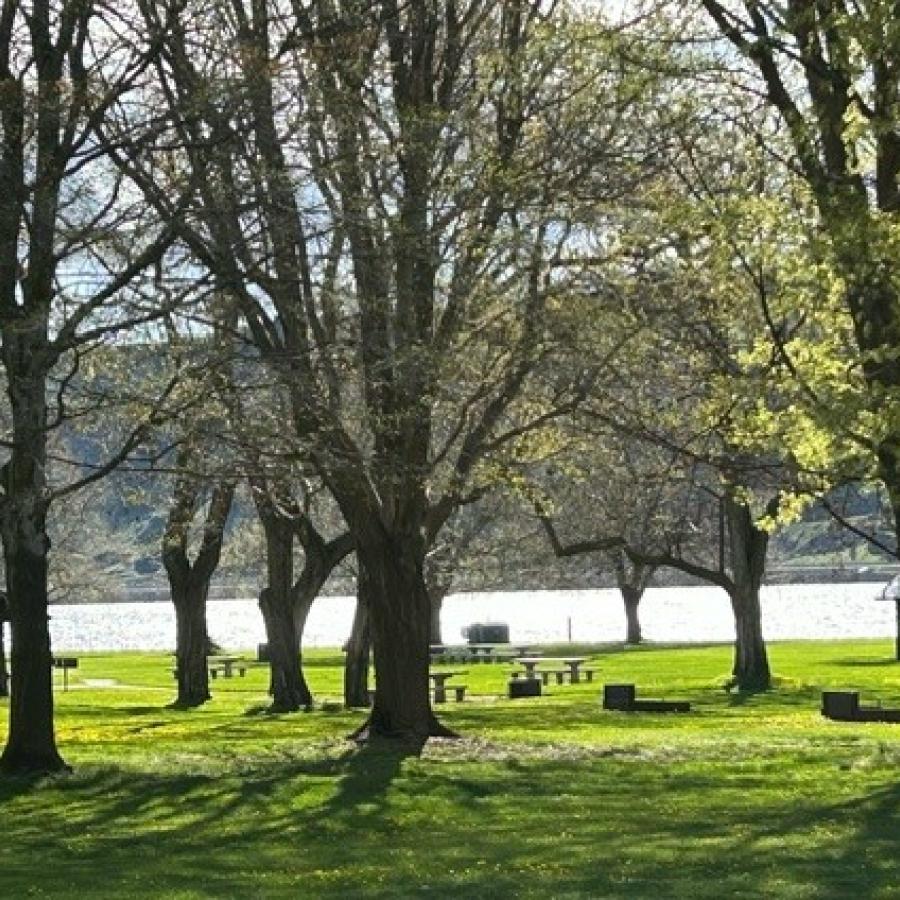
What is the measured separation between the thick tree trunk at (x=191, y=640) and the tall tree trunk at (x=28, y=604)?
62.1ft

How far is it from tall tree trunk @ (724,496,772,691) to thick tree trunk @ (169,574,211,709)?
11.1 metres

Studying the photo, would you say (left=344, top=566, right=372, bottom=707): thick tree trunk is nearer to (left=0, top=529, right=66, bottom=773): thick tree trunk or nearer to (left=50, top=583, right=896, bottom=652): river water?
(left=0, top=529, right=66, bottom=773): thick tree trunk

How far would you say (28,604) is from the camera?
60.3 ft

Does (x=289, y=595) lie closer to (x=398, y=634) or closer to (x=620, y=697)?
(x=620, y=697)

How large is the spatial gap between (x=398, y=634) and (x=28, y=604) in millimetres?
6055

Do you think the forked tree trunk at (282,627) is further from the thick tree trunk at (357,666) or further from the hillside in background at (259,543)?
the hillside in background at (259,543)

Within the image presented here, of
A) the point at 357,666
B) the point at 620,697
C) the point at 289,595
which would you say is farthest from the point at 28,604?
the point at 289,595

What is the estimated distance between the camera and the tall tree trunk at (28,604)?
18.2m

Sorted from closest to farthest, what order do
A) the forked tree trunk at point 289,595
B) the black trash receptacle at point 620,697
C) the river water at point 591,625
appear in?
the black trash receptacle at point 620,697 → the forked tree trunk at point 289,595 → the river water at point 591,625

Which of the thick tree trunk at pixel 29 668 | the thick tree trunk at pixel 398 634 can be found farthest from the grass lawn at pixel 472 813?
the thick tree trunk at pixel 398 634

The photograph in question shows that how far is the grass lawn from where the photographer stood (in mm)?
12055

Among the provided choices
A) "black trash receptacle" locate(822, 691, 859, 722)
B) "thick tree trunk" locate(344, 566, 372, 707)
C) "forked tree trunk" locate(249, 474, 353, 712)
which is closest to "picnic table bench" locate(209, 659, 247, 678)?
"forked tree trunk" locate(249, 474, 353, 712)

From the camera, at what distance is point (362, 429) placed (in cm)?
2228

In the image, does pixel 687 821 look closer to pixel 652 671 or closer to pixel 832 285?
pixel 832 285
